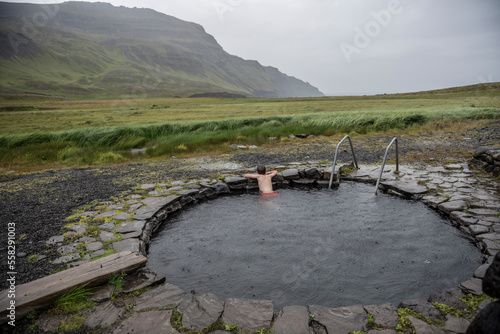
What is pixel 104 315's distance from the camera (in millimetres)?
3156

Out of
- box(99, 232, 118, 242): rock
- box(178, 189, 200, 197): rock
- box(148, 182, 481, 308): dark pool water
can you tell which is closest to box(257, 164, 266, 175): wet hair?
box(148, 182, 481, 308): dark pool water

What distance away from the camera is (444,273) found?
13.9 ft

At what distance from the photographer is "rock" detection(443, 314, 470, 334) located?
277cm

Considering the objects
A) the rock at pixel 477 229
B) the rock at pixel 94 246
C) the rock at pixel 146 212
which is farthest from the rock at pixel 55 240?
the rock at pixel 477 229

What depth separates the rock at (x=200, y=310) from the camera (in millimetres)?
3035

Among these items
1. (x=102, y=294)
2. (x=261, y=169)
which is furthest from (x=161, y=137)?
(x=102, y=294)

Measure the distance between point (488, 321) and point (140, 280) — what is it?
3.74 metres

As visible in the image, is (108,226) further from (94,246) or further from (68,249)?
(68,249)

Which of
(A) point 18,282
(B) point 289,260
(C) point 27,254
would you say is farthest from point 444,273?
(C) point 27,254

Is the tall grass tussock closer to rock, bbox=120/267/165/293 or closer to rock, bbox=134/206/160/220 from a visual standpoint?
rock, bbox=134/206/160/220

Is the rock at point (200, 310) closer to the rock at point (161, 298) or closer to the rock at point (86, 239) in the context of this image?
the rock at point (161, 298)

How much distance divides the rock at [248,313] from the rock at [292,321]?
0.35 feet

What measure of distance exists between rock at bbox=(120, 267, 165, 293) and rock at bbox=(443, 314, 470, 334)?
3449 mm

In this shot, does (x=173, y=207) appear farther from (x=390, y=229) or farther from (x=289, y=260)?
(x=390, y=229)
